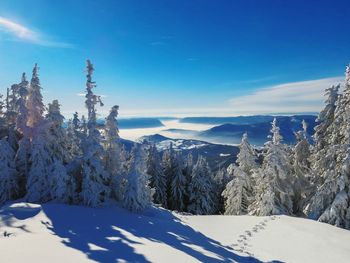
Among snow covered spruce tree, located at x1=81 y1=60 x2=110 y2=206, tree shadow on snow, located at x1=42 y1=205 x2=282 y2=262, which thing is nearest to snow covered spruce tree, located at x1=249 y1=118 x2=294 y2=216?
tree shadow on snow, located at x1=42 y1=205 x2=282 y2=262

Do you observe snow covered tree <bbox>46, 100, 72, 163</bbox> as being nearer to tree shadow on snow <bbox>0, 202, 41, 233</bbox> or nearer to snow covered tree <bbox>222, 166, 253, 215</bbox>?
tree shadow on snow <bbox>0, 202, 41, 233</bbox>

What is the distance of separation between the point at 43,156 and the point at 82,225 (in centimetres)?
1259

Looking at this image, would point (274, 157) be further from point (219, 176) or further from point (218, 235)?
point (219, 176)

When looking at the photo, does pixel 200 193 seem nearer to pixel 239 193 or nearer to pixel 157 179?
pixel 157 179

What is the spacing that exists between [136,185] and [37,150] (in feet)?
31.0

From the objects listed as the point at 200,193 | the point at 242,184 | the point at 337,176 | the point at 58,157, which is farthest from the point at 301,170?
the point at 58,157

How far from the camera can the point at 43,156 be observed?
28.5 m

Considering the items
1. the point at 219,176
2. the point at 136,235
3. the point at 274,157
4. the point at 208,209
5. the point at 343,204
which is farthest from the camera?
the point at 219,176

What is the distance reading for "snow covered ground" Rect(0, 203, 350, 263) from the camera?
1277 cm

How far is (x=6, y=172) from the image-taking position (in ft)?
92.9

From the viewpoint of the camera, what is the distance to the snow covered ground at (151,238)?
12.8 m

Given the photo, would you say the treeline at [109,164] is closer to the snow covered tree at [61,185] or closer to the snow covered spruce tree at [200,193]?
the snow covered tree at [61,185]

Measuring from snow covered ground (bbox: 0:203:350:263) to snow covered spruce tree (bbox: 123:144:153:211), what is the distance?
3.28 m

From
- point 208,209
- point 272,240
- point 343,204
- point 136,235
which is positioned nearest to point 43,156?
point 136,235
